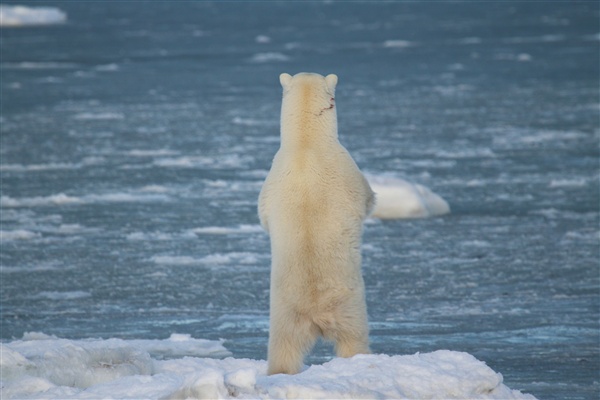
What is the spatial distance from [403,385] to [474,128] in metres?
12.2

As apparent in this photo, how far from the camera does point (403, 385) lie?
427 cm

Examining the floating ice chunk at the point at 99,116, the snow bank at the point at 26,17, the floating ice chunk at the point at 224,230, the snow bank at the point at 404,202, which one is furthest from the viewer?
the snow bank at the point at 26,17

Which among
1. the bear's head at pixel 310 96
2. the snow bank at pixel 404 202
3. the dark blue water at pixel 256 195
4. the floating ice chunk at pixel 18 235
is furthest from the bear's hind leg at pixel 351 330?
the snow bank at pixel 404 202

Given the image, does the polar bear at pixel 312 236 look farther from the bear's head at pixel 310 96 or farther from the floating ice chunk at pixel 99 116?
the floating ice chunk at pixel 99 116

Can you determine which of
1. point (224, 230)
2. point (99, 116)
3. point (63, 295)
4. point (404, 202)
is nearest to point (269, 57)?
point (99, 116)

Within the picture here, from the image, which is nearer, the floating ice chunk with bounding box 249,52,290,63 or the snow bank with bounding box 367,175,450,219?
the snow bank with bounding box 367,175,450,219

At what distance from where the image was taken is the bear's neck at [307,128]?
4.72 m

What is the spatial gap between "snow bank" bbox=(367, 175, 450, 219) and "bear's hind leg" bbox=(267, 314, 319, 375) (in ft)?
18.8

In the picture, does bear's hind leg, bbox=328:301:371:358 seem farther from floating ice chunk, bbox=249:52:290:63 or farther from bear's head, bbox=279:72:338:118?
floating ice chunk, bbox=249:52:290:63

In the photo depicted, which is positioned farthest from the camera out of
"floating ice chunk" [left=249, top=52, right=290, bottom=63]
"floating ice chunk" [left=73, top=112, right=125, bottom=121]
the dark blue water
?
"floating ice chunk" [left=249, top=52, right=290, bottom=63]

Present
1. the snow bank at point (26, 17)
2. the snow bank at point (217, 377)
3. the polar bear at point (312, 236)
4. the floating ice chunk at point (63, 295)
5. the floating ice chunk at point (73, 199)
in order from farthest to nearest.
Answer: the snow bank at point (26, 17) < the floating ice chunk at point (73, 199) < the floating ice chunk at point (63, 295) < the polar bear at point (312, 236) < the snow bank at point (217, 377)

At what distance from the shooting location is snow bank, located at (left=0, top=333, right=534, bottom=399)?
3951mm

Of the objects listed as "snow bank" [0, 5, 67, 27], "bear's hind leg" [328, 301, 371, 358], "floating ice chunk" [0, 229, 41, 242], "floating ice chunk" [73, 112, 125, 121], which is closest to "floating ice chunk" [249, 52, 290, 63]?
"floating ice chunk" [73, 112, 125, 121]

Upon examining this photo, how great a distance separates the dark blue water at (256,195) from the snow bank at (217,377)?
46.0 inches
